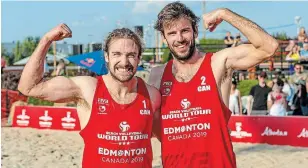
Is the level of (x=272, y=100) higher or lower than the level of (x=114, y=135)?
lower

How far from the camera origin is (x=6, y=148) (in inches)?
433

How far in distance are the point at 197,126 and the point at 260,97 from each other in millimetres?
8003

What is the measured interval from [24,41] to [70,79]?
3558 cm

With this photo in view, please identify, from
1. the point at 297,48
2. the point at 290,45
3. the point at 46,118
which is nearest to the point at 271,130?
the point at 46,118

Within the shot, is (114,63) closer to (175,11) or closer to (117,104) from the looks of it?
(117,104)

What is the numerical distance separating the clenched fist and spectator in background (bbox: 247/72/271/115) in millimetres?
7928

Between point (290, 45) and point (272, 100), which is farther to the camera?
point (290, 45)

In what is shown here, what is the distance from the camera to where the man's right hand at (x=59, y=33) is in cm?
362

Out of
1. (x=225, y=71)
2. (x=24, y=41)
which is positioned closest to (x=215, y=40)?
(x=24, y=41)

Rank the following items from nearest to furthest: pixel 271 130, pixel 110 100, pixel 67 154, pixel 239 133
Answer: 1. pixel 110 100
2. pixel 67 154
3. pixel 271 130
4. pixel 239 133

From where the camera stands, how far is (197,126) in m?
3.90

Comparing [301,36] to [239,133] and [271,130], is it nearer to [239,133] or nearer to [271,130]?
[239,133]

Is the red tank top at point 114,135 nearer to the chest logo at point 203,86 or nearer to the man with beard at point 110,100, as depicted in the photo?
the man with beard at point 110,100

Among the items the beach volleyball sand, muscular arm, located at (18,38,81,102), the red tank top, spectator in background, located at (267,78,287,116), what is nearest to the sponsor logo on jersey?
the beach volleyball sand
